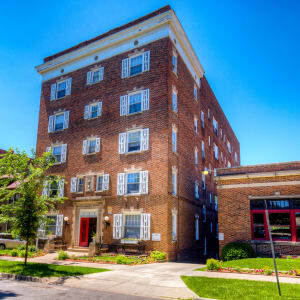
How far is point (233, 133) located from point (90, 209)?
34.3 metres

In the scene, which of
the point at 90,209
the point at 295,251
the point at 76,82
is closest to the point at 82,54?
the point at 76,82

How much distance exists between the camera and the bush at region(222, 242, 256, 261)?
16672 millimetres

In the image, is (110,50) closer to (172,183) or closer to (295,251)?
(172,183)

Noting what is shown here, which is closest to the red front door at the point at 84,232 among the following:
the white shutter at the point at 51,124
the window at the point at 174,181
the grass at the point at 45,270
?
the window at the point at 174,181

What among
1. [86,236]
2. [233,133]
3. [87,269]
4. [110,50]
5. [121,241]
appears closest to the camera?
[87,269]

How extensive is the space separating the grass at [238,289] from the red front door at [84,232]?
42.7 ft

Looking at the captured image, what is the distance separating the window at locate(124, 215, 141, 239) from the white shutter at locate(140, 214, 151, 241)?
534 mm

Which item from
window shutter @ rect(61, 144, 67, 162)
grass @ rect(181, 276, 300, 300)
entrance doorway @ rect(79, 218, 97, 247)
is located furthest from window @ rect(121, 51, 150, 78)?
grass @ rect(181, 276, 300, 300)

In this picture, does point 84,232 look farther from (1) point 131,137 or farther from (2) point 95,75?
(2) point 95,75

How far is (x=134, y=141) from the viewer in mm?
22688

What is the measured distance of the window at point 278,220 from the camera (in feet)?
56.4

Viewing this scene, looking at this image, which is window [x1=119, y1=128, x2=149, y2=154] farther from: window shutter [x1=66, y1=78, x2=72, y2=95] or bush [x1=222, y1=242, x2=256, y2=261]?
bush [x1=222, y1=242, x2=256, y2=261]

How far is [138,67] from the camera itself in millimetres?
24109

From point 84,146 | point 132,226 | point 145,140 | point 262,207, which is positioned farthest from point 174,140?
point 262,207
